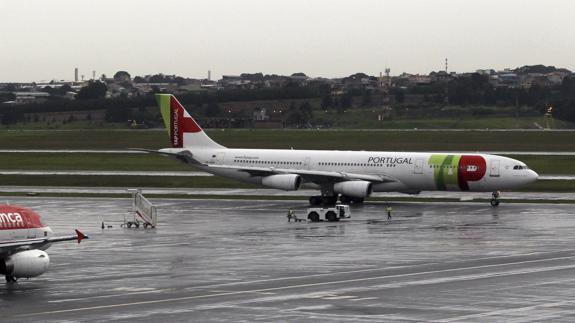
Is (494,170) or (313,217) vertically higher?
(494,170)

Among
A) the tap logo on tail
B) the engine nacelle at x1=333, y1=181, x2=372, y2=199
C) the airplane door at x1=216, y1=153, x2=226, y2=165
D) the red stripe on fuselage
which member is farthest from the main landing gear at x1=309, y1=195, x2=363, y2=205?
the red stripe on fuselage

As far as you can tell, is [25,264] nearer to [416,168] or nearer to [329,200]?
[329,200]

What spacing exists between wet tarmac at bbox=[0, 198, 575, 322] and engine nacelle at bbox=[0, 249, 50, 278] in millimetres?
688

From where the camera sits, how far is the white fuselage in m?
91.6

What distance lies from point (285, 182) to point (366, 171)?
637 cm

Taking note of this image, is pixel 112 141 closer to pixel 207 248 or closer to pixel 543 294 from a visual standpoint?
pixel 207 248

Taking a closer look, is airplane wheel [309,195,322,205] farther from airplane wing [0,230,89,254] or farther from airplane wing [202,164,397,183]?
airplane wing [0,230,89,254]

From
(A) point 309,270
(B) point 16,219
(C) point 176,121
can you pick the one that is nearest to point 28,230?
(B) point 16,219

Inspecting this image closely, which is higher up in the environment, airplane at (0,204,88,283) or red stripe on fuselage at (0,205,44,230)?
red stripe on fuselage at (0,205,44,230)

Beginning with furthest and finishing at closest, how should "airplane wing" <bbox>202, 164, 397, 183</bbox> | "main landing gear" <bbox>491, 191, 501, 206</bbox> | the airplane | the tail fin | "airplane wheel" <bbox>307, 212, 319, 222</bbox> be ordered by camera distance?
the tail fin → "airplane wing" <bbox>202, 164, 397, 183</bbox> → "main landing gear" <bbox>491, 191, 501, 206</bbox> → "airplane wheel" <bbox>307, 212, 319, 222</bbox> → the airplane

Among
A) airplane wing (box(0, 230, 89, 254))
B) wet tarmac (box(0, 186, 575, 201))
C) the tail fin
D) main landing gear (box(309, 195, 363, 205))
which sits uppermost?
the tail fin

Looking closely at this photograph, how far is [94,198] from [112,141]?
87128mm

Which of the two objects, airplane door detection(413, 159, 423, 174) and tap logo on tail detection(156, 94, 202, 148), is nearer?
airplane door detection(413, 159, 423, 174)

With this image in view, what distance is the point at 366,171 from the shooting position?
311 ft
